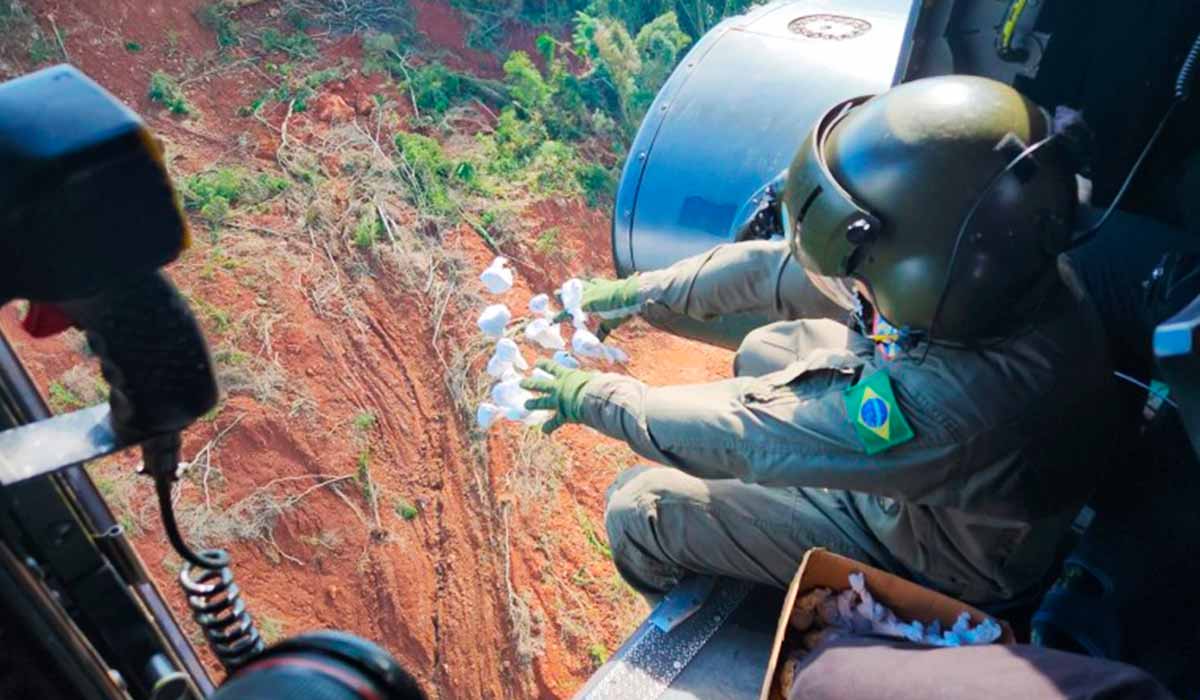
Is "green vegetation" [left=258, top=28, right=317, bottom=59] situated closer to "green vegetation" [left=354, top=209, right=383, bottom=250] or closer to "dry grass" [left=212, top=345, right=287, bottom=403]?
"green vegetation" [left=354, top=209, right=383, bottom=250]

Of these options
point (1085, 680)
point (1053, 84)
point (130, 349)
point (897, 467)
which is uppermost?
point (130, 349)

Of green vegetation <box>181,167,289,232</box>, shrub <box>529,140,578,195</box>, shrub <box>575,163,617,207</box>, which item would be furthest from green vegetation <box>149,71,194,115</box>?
shrub <box>575,163,617,207</box>

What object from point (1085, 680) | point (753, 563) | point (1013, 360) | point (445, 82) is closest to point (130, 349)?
point (1085, 680)

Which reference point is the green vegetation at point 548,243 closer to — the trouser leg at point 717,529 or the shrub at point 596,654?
the shrub at point 596,654

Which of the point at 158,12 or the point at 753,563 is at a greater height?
the point at 158,12

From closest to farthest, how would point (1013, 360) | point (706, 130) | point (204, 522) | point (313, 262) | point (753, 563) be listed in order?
point (1013, 360) < point (753, 563) < point (706, 130) < point (204, 522) < point (313, 262)

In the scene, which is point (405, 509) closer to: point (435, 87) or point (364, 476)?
point (364, 476)

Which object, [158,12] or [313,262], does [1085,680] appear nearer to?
[313,262]
